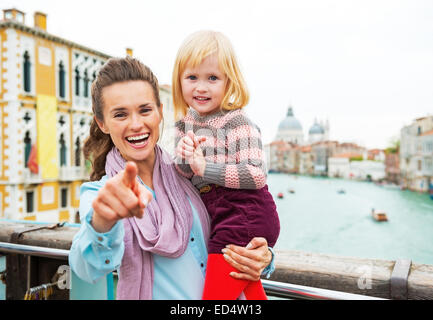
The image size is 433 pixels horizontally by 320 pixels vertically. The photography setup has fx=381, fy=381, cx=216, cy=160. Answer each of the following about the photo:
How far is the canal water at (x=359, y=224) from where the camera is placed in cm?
2322

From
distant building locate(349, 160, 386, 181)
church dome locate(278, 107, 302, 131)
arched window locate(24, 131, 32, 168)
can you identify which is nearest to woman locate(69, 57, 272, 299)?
arched window locate(24, 131, 32, 168)

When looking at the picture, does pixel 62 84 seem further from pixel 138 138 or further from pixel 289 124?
pixel 289 124

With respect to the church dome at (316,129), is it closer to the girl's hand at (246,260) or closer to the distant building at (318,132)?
the distant building at (318,132)

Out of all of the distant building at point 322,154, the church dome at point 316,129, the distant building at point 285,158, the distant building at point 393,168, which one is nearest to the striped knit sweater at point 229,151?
the distant building at point 393,168

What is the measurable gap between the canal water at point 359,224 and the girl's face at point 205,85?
51.8 ft

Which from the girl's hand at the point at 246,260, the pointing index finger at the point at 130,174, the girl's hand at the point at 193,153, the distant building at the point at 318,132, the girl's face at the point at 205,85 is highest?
the distant building at the point at 318,132

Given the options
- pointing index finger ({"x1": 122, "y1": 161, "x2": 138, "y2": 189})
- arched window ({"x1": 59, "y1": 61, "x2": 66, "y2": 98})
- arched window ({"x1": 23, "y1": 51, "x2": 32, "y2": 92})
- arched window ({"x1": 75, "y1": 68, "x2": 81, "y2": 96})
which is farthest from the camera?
arched window ({"x1": 75, "y1": 68, "x2": 81, "y2": 96})

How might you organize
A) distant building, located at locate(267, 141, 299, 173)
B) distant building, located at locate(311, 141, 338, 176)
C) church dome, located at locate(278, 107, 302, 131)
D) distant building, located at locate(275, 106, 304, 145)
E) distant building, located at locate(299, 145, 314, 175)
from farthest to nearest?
church dome, located at locate(278, 107, 302, 131), distant building, located at locate(275, 106, 304, 145), distant building, located at locate(267, 141, 299, 173), distant building, located at locate(299, 145, 314, 175), distant building, located at locate(311, 141, 338, 176)

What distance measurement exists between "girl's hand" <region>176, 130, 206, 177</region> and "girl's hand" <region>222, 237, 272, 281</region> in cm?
19

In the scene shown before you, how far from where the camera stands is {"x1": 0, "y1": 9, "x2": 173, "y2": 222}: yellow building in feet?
35.3

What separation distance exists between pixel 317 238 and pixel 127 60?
2574cm

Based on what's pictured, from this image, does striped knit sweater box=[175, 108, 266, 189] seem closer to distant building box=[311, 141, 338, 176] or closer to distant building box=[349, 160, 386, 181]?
distant building box=[349, 160, 386, 181]

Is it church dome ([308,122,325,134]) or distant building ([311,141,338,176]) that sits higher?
church dome ([308,122,325,134])
